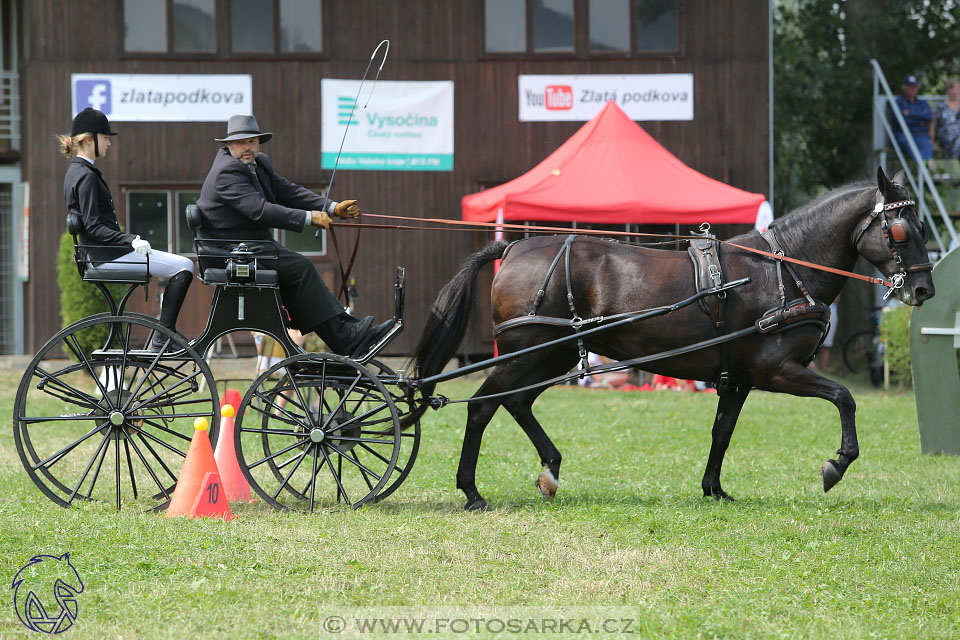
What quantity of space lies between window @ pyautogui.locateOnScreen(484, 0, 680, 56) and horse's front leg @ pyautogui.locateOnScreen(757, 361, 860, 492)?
10.5 meters

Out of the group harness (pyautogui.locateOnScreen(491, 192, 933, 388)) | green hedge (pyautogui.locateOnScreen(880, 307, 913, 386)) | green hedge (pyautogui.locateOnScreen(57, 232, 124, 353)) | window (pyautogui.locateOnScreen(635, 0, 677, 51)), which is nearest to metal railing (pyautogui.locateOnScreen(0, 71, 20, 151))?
green hedge (pyautogui.locateOnScreen(57, 232, 124, 353))

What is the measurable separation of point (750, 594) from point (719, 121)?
12.4 m

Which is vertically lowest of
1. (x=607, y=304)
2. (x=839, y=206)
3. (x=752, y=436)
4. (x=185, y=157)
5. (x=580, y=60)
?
(x=752, y=436)

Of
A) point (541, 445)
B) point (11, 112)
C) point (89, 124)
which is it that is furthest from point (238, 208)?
point (11, 112)

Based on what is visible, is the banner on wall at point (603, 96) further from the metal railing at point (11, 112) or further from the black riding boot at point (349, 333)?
the black riding boot at point (349, 333)

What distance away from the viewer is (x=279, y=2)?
1569cm

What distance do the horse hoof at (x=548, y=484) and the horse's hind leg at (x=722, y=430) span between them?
980 millimetres

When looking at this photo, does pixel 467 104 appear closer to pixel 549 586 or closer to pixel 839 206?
pixel 839 206

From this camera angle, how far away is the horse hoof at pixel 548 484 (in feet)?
21.4

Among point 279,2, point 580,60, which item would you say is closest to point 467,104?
point 580,60

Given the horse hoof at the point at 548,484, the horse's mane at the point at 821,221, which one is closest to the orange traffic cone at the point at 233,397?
the horse hoof at the point at 548,484

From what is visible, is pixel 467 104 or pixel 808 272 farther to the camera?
pixel 467 104

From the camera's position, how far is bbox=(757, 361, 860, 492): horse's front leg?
237 inches

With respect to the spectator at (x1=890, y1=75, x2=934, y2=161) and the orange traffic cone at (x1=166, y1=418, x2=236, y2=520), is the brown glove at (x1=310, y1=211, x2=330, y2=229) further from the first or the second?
the spectator at (x1=890, y1=75, x2=934, y2=161)
